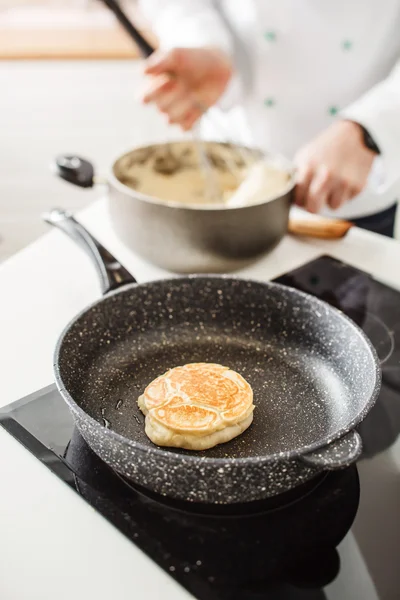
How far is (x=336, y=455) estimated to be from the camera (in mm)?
382

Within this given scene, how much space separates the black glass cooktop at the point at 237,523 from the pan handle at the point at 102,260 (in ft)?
0.52

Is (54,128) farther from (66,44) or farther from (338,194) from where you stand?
(338,194)

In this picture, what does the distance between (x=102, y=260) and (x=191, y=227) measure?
0.36 ft

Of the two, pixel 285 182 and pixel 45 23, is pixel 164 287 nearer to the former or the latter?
pixel 285 182

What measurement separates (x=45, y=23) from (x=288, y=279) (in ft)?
5.70

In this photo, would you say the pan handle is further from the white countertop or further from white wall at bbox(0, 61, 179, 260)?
white wall at bbox(0, 61, 179, 260)

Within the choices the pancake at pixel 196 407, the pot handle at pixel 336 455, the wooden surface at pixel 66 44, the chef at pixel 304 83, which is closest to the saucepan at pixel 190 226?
the chef at pixel 304 83

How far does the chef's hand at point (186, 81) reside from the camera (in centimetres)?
83

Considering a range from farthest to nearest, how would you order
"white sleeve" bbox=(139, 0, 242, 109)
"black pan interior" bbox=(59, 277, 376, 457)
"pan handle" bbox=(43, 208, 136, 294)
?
"white sleeve" bbox=(139, 0, 242, 109) → "pan handle" bbox=(43, 208, 136, 294) → "black pan interior" bbox=(59, 277, 376, 457)

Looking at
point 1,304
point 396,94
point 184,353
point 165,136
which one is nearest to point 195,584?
point 184,353

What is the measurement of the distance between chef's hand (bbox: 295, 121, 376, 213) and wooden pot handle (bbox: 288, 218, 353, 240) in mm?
28

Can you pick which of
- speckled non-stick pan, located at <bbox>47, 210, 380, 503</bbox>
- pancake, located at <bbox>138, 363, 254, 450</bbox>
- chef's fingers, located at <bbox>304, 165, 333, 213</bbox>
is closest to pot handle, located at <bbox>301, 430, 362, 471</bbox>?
speckled non-stick pan, located at <bbox>47, 210, 380, 503</bbox>

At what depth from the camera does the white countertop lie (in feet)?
1.26

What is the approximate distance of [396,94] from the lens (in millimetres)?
854
